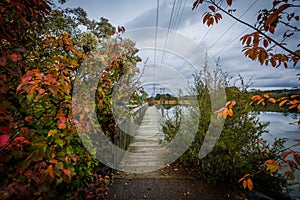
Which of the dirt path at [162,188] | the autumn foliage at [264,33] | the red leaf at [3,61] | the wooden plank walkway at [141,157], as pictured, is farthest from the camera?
the wooden plank walkway at [141,157]

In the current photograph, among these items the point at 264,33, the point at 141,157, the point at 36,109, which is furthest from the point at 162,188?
the point at 264,33

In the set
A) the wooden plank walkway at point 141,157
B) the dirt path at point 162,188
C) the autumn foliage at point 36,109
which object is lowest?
the dirt path at point 162,188

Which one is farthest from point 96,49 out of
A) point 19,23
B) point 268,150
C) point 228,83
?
point 268,150

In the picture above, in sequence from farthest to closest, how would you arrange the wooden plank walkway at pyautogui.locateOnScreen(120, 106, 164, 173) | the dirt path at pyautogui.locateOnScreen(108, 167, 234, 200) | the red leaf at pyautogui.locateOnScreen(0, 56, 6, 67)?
the wooden plank walkway at pyautogui.locateOnScreen(120, 106, 164, 173), the dirt path at pyautogui.locateOnScreen(108, 167, 234, 200), the red leaf at pyautogui.locateOnScreen(0, 56, 6, 67)

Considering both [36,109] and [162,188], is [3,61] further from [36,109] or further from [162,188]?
[162,188]

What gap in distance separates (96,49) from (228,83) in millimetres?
2389

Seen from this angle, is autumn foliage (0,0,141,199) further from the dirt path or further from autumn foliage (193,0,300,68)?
autumn foliage (193,0,300,68)

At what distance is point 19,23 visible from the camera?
3.39 feet

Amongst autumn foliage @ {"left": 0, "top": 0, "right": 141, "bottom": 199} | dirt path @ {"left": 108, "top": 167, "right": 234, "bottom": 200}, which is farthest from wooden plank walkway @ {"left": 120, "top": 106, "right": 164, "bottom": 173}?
autumn foliage @ {"left": 0, "top": 0, "right": 141, "bottom": 199}

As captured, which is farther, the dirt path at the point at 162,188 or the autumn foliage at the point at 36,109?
the dirt path at the point at 162,188

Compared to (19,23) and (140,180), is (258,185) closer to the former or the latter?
(140,180)

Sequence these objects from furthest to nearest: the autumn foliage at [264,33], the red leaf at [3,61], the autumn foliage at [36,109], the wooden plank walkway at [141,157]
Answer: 1. the wooden plank walkway at [141,157]
2. the autumn foliage at [264,33]
3. the autumn foliage at [36,109]
4. the red leaf at [3,61]

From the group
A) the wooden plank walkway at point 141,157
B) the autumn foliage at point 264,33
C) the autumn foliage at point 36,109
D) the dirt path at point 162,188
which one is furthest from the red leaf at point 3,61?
the wooden plank walkway at point 141,157

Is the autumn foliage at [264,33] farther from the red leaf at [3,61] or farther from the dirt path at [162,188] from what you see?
the dirt path at [162,188]
